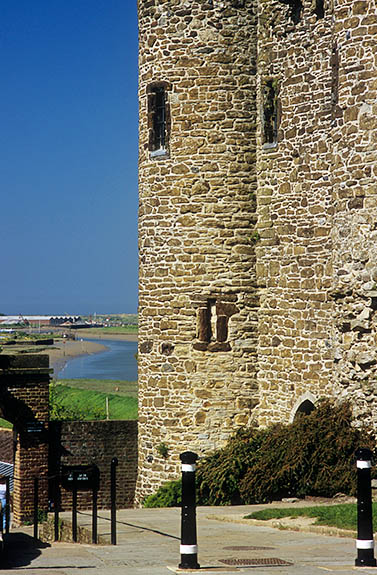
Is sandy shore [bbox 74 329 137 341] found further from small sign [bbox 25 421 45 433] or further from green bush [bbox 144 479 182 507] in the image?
green bush [bbox 144 479 182 507]

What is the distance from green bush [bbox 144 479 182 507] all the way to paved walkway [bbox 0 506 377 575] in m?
4.89

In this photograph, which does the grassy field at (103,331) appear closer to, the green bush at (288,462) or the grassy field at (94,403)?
the grassy field at (94,403)

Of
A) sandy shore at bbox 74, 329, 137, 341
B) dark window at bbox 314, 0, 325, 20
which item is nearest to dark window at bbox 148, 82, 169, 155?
dark window at bbox 314, 0, 325, 20

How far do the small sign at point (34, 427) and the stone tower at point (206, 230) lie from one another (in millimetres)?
3676

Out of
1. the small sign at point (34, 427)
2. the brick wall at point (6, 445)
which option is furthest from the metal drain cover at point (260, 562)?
the brick wall at point (6, 445)

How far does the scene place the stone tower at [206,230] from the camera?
20359 millimetres

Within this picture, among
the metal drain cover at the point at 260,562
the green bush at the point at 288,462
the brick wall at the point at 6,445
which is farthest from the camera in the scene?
the brick wall at the point at 6,445

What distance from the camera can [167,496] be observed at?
20.2 meters

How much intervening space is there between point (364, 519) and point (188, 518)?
1.68 m

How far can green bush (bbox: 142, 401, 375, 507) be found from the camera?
→ 16.7 meters

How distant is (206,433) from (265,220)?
14.1 feet

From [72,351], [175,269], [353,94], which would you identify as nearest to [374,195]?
[353,94]

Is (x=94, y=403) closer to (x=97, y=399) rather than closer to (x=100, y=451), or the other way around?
(x=97, y=399)

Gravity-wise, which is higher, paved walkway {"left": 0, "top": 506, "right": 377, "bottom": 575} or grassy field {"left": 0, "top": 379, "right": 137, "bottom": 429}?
grassy field {"left": 0, "top": 379, "right": 137, "bottom": 429}
